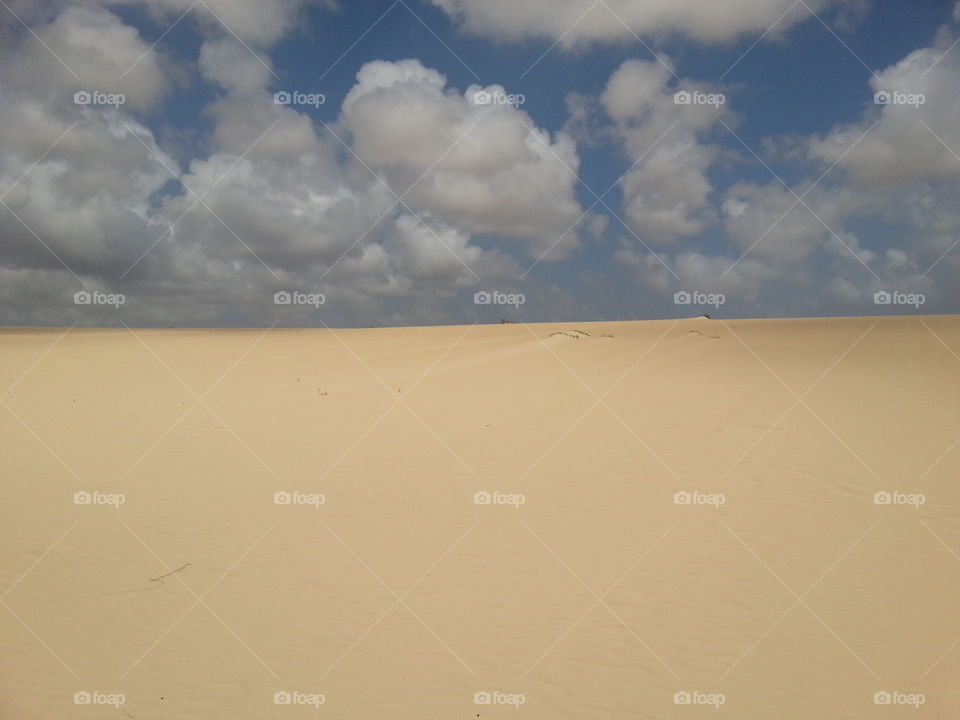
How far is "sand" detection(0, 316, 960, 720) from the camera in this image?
4891 millimetres

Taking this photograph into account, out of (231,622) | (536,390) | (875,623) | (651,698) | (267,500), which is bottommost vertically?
(651,698)

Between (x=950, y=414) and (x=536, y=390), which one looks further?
(x=536, y=390)

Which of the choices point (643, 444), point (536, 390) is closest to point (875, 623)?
point (643, 444)

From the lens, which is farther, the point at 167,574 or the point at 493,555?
the point at 493,555

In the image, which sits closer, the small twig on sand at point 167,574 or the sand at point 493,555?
the sand at point 493,555

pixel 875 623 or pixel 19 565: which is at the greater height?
pixel 19 565

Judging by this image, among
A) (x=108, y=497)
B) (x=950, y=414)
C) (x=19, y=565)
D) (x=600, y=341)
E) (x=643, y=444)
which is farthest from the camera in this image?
(x=600, y=341)

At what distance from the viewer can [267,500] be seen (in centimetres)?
902

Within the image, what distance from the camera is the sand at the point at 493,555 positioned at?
16.0ft

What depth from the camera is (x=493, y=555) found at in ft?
23.5

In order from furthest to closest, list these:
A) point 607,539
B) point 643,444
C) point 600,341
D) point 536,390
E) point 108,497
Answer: point 600,341, point 536,390, point 643,444, point 108,497, point 607,539

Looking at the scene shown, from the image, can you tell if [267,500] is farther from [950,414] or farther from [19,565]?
[950,414]

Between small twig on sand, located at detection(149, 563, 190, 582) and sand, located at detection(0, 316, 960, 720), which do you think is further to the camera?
small twig on sand, located at detection(149, 563, 190, 582)

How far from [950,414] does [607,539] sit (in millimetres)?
10050
